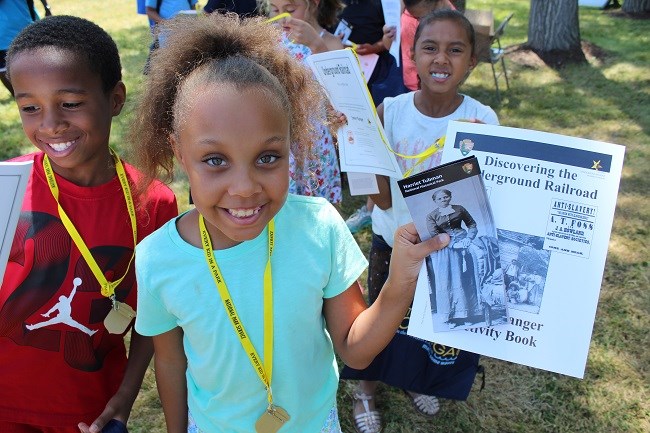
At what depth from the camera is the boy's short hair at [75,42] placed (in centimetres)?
147

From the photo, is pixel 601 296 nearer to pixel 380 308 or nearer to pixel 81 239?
pixel 380 308

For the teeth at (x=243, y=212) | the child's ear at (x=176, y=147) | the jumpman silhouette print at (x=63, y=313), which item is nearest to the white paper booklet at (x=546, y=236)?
the teeth at (x=243, y=212)

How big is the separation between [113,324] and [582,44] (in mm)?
8503

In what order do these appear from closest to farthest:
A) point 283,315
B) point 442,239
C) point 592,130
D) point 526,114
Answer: point 442,239
point 283,315
point 592,130
point 526,114

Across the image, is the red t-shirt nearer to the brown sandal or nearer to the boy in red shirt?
the boy in red shirt

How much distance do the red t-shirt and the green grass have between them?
0.72ft

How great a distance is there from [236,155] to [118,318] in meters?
0.69

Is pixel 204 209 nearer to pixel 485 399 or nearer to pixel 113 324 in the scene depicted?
A: pixel 113 324

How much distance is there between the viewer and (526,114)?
5.99m

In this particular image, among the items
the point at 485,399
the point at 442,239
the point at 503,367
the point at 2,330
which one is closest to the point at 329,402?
the point at 442,239

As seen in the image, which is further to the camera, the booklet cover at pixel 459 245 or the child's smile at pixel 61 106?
the child's smile at pixel 61 106

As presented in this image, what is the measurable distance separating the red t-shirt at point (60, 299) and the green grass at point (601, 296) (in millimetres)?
220

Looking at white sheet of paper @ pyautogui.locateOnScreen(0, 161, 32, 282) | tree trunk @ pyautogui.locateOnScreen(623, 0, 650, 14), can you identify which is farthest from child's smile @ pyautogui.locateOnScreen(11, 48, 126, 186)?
tree trunk @ pyautogui.locateOnScreen(623, 0, 650, 14)

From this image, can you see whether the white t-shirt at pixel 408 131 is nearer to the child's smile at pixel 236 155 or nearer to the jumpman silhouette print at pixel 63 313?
the child's smile at pixel 236 155
